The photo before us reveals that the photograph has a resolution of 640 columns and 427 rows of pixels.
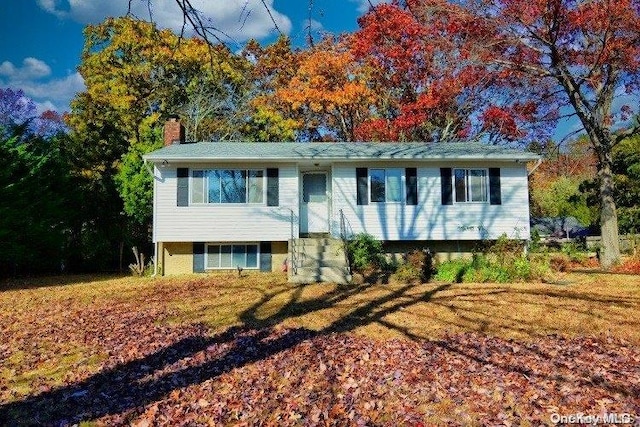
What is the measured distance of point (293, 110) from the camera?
27016 millimetres

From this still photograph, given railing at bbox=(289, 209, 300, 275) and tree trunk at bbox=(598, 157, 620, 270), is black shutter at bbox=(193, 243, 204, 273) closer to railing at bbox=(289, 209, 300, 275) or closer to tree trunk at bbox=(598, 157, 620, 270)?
railing at bbox=(289, 209, 300, 275)

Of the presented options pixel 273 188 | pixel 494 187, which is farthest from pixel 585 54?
pixel 273 188

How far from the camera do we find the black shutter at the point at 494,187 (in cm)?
1576

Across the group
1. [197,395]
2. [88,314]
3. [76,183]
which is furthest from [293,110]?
[197,395]

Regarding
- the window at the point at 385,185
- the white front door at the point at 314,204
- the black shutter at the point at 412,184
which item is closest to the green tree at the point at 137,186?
the white front door at the point at 314,204

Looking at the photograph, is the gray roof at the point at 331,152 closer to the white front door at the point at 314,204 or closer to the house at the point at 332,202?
the house at the point at 332,202

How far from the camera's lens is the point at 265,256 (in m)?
15.8

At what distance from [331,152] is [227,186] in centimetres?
375

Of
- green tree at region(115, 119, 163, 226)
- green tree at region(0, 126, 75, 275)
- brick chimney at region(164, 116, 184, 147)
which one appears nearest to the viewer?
green tree at region(0, 126, 75, 275)

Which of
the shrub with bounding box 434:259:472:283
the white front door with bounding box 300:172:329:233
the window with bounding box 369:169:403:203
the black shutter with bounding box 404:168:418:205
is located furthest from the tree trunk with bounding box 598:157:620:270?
the white front door with bounding box 300:172:329:233

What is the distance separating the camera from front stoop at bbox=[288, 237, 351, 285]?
13.2 metres

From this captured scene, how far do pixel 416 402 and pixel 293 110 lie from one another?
23517mm

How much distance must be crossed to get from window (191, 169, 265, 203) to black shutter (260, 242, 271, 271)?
5.13 feet

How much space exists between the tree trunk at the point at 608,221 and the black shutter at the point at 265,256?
38.0ft
